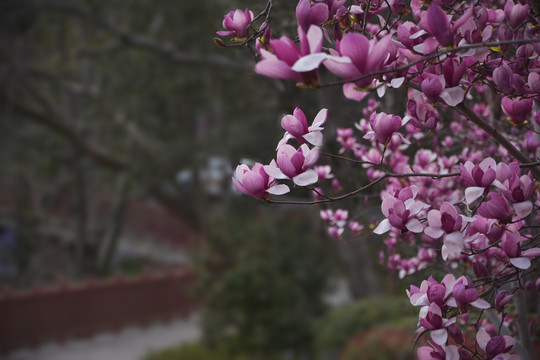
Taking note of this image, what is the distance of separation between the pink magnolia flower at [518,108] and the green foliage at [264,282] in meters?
6.46

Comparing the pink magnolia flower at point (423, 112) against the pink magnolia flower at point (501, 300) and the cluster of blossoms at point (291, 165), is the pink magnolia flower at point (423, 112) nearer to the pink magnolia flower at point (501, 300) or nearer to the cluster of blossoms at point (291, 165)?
the cluster of blossoms at point (291, 165)

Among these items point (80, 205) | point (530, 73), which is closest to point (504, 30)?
point (530, 73)

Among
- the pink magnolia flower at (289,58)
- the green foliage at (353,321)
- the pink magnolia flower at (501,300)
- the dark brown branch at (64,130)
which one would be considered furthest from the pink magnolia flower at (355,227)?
the dark brown branch at (64,130)

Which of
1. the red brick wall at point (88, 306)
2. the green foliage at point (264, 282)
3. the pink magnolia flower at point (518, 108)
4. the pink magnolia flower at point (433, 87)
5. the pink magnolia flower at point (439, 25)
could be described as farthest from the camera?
the red brick wall at point (88, 306)

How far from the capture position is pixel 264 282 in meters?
7.64

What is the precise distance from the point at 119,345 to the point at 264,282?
4.42 m

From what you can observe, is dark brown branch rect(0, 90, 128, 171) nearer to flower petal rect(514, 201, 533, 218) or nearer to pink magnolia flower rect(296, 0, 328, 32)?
pink magnolia flower rect(296, 0, 328, 32)

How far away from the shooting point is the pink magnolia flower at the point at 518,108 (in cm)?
136

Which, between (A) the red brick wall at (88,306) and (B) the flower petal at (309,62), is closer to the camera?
(B) the flower petal at (309,62)

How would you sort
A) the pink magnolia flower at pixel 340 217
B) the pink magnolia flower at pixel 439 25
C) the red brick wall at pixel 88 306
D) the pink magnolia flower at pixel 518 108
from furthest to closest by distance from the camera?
1. the red brick wall at pixel 88 306
2. the pink magnolia flower at pixel 340 217
3. the pink magnolia flower at pixel 518 108
4. the pink magnolia flower at pixel 439 25

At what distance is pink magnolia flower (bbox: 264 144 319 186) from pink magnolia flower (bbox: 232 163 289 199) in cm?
→ 4

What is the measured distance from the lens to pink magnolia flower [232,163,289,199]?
Answer: 1288mm

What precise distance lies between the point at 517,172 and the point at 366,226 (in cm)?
109

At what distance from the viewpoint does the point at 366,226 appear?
2281 mm
